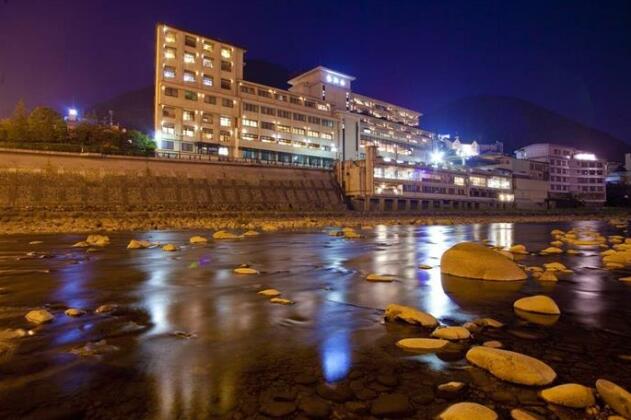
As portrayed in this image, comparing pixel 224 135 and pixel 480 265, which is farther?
pixel 224 135

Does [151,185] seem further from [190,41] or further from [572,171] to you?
[572,171]

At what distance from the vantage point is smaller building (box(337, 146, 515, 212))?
73.4 m

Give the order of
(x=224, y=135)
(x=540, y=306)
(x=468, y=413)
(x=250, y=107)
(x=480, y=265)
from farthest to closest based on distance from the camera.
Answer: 1. (x=250, y=107)
2. (x=224, y=135)
3. (x=480, y=265)
4. (x=540, y=306)
5. (x=468, y=413)

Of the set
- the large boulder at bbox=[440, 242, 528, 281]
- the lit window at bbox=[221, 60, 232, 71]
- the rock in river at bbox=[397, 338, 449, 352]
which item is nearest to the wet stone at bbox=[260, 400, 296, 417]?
the rock in river at bbox=[397, 338, 449, 352]

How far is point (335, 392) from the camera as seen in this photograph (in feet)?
17.0

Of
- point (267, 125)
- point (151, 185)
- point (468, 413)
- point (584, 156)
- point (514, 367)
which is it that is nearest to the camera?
point (468, 413)

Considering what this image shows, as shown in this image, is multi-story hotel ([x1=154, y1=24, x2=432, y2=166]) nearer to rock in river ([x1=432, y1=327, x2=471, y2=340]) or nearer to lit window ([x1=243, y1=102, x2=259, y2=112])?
lit window ([x1=243, y1=102, x2=259, y2=112])

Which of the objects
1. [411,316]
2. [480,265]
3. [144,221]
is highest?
[144,221]

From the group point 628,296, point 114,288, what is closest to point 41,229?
point 114,288

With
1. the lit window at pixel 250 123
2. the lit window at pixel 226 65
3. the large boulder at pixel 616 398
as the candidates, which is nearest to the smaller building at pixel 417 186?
the lit window at pixel 250 123

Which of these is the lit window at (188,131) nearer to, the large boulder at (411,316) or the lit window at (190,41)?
the lit window at (190,41)

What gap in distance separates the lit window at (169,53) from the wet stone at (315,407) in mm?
75534

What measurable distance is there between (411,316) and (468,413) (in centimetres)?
390

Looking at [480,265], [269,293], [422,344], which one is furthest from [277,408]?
[480,265]
